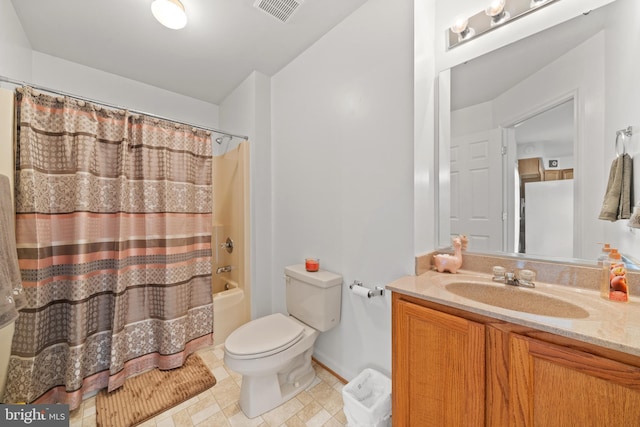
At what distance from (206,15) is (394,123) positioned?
1.40 metres

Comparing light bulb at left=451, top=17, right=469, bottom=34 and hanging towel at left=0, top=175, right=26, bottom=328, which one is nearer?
hanging towel at left=0, top=175, right=26, bottom=328

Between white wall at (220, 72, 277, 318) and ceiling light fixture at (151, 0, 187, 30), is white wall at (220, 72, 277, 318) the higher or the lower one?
the lower one

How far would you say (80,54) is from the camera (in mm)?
1894

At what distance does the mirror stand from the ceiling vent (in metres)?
1.00

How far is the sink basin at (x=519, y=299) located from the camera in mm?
901

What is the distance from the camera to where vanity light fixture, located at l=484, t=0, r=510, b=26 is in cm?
120

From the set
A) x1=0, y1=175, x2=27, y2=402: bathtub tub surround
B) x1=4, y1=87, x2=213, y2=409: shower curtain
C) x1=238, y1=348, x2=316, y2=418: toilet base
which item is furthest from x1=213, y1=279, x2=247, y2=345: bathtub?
x1=0, y1=175, x2=27, y2=402: bathtub tub surround

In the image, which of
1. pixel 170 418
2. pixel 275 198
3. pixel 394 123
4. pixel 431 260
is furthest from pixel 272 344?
pixel 394 123

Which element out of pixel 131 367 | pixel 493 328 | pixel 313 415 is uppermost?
pixel 493 328

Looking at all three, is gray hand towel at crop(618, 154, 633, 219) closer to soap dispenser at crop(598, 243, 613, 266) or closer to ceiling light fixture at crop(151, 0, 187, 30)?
soap dispenser at crop(598, 243, 613, 266)

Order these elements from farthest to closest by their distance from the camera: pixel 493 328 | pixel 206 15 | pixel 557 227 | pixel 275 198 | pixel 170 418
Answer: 1. pixel 275 198
2. pixel 206 15
3. pixel 170 418
4. pixel 557 227
5. pixel 493 328

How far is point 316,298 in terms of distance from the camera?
5.18ft

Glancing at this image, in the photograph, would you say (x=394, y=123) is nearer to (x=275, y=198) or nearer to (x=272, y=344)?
(x=275, y=198)

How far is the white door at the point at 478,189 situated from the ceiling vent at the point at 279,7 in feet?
4.15
